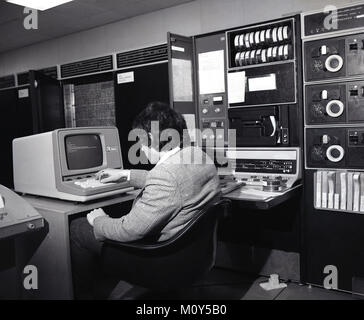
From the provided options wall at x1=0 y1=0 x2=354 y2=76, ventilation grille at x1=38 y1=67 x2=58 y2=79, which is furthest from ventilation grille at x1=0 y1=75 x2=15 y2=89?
wall at x1=0 y1=0 x2=354 y2=76

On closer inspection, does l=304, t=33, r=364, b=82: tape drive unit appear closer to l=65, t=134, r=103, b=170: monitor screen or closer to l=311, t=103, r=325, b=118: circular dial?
l=311, t=103, r=325, b=118: circular dial

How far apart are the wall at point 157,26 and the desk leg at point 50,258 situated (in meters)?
2.47

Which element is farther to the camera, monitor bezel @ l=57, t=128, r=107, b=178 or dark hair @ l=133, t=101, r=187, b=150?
monitor bezel @ l=57, t=128, r=107, b=178

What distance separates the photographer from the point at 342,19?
8.39 feet

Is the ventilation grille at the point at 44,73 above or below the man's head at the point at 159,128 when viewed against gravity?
above

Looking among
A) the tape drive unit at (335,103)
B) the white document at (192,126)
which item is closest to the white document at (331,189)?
the tape drive unit at (335,103)

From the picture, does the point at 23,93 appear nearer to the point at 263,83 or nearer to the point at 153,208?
the point at 263,83

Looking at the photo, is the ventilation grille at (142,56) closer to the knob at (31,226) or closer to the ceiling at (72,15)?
the ceiling at (72,15)

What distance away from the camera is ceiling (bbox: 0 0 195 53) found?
4.37m

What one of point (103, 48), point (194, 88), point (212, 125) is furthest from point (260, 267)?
point (103, 48)

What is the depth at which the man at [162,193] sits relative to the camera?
1.60 meters

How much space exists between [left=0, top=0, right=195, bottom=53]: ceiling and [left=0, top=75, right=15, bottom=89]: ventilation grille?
2.14 ft
